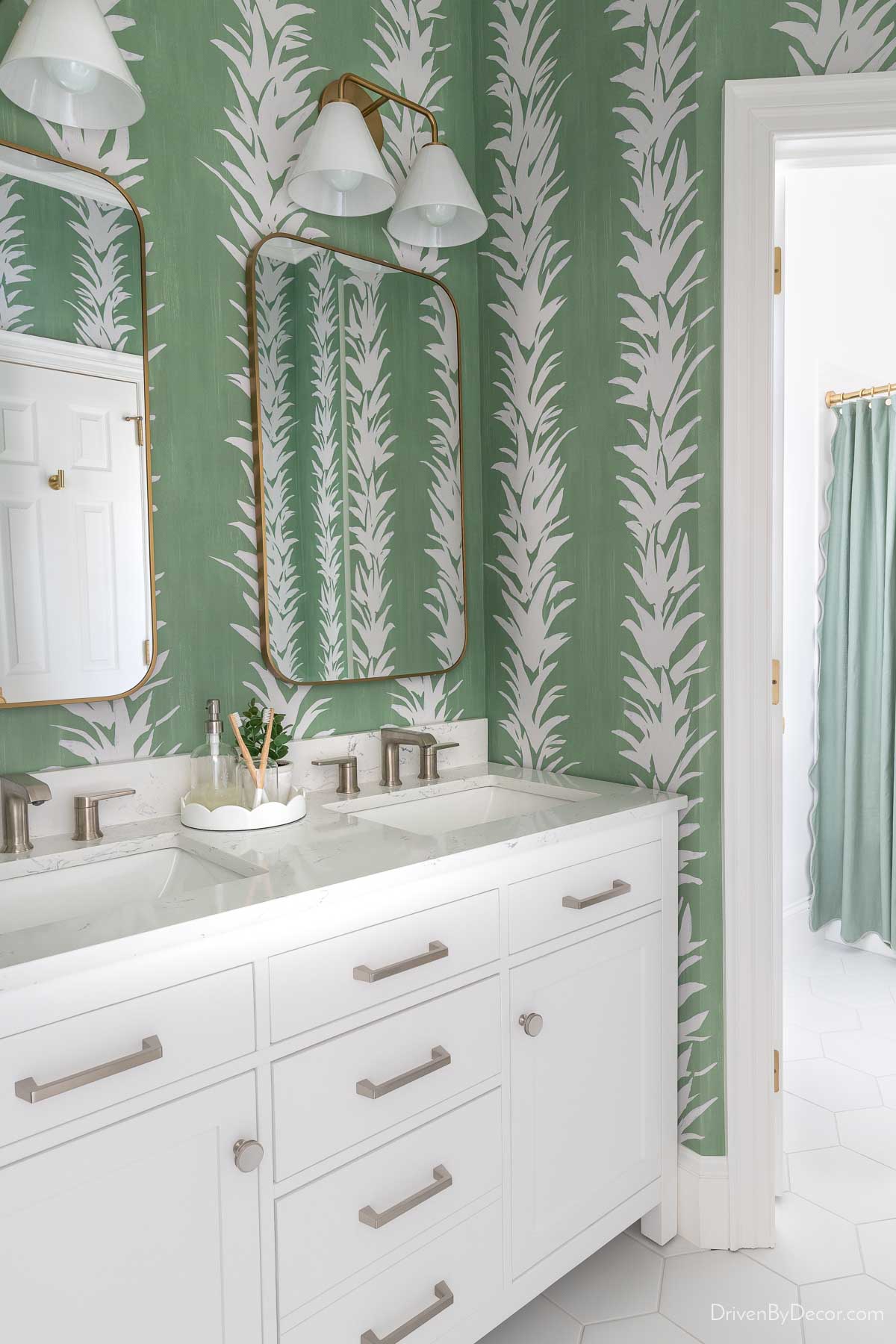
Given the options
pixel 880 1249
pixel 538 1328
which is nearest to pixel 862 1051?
pixel 880 1249

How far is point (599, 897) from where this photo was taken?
1620 mm

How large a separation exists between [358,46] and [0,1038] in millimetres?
1998

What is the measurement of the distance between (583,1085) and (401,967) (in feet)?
1.82

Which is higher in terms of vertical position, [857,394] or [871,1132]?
[857,394]

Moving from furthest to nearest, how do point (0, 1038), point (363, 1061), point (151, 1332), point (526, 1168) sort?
point (526, 1168), point (363, 1061), point (151, 1332), point (0, 1038)

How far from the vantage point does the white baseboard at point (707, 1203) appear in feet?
5.94

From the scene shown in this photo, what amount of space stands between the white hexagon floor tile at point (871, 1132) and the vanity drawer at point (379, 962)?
1.28m

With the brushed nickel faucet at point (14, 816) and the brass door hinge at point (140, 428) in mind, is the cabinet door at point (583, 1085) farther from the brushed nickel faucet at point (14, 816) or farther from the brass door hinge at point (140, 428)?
the brass door hinge at point (140, 428)

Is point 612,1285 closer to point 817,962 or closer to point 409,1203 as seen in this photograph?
point 409,1203

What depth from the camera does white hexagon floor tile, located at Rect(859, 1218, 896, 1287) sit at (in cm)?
171

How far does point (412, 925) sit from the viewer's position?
135 cm

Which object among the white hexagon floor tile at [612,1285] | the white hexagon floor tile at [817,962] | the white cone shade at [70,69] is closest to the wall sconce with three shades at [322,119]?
the white cone shade at [70,69]

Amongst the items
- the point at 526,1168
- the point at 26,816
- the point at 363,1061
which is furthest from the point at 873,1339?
the point at 26,816

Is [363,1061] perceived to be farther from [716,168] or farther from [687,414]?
[716,168]
